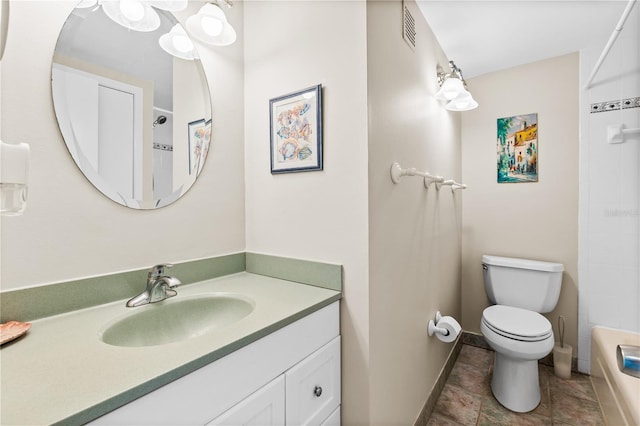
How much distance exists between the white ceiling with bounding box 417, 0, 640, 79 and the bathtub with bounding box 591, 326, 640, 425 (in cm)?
192

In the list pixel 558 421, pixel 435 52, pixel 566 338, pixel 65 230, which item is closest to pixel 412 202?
pixel 435 52

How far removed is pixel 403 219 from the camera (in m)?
1.42

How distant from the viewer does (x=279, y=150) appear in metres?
1.37

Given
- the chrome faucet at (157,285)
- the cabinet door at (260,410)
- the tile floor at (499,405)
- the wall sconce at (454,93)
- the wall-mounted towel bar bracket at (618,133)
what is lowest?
the tile floor at (499,405)

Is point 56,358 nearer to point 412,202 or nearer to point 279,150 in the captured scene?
point 279,150

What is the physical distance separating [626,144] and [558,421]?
1783 millimetres

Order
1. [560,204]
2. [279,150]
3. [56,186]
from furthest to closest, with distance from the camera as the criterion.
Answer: [560,204] → [279,150] → [56,186]

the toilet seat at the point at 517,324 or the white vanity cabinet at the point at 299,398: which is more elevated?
the white vanity cabinet at the point at 299,398

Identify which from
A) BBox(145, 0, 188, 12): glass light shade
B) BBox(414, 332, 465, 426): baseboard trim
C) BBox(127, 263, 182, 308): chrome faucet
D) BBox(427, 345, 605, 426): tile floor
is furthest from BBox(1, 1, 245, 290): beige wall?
BBox(427, 345, 605, 426): tile floor

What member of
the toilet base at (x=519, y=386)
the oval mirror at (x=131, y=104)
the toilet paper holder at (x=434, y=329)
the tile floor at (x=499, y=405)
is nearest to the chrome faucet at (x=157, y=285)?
the oval mirror at (x=131, y=104)

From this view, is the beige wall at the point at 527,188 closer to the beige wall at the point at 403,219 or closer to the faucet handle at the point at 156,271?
the beige wall at the point at 403,219

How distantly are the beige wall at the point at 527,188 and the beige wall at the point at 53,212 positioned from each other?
224 centimetres

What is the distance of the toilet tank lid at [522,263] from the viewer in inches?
82.4

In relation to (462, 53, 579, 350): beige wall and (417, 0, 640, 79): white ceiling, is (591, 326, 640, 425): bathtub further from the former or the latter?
(417, 0, 640, 79): white ceiling
